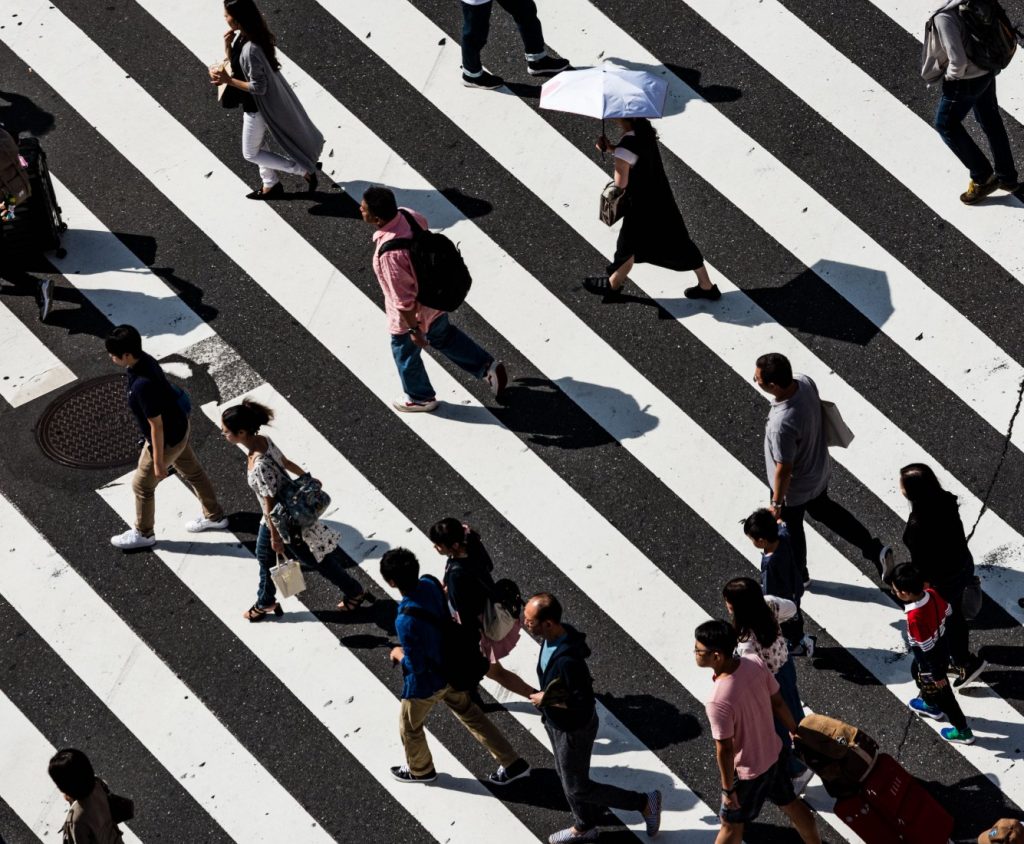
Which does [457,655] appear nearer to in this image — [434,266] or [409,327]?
[409,327]

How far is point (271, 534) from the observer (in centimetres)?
1038

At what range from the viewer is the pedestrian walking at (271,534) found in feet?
32.7

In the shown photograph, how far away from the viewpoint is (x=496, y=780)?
10.0 m

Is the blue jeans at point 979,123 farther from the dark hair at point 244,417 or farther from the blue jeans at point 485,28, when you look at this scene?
the dark hair at point 244,417

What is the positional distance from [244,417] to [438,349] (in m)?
2.18

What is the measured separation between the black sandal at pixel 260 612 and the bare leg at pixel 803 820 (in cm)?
349

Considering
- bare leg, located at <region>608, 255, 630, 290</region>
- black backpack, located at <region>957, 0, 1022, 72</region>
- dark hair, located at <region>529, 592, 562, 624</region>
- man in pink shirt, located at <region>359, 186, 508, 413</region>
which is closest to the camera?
dark hair, located at <region>529, 592, 562, 624</region>

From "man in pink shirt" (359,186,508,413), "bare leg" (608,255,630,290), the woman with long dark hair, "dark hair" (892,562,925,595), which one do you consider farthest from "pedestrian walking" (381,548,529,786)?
"bare leg" (608,255,630,290)

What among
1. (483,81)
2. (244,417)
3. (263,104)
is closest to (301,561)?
(244,417)

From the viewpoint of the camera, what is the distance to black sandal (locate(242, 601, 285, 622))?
10.9 meters

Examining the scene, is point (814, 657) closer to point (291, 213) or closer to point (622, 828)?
point (622, 828)

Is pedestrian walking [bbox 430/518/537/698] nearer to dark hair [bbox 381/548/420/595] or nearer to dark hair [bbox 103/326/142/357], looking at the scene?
dark hair [bbox 381/548/420/595]

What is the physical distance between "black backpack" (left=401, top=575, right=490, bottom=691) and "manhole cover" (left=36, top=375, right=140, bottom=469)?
351 centimetres

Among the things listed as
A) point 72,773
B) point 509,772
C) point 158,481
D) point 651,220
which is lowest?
point 72,773
